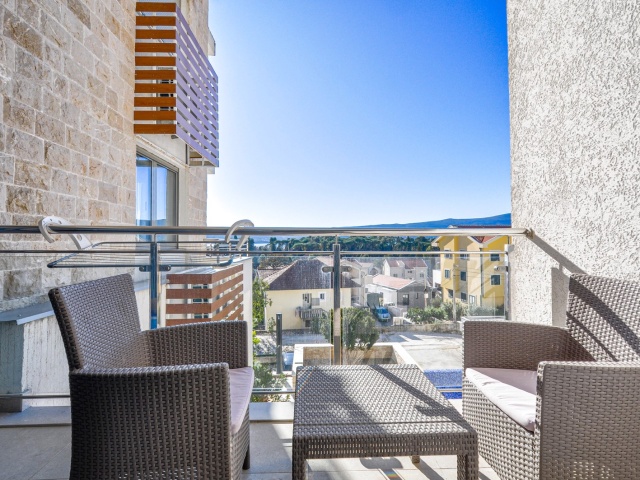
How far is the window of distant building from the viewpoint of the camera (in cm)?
479

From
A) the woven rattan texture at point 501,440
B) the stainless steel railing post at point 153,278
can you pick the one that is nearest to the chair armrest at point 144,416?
the woven rattan texture at point 501,440

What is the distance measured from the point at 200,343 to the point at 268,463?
62 cm

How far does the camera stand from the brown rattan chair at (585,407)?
1.17 m

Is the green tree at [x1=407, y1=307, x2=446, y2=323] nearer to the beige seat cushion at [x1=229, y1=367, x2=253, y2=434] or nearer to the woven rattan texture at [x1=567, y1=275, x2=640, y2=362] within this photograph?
the woven rattan texture at [x1=567, y1=275, x2=640, y2=362]

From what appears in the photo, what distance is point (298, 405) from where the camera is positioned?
4.31ft

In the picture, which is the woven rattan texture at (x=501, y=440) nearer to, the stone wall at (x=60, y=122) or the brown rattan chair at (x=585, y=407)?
the brown rattan chair at (x=585, y=407)

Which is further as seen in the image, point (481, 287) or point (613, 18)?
point (481, 287)

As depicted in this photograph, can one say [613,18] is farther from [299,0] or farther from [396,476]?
[299,0]

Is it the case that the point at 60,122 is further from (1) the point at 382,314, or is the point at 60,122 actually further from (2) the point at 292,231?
(1) the point at 382,314

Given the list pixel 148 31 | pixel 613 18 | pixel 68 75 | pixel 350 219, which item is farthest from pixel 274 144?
pixel 613 18

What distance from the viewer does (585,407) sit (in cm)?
118

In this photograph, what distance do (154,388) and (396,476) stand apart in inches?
44.2

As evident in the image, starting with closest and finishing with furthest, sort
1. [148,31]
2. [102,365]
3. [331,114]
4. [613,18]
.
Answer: [102,365], [613,18], [148,31], [331,114]

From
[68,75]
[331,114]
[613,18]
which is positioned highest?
[331,114]
